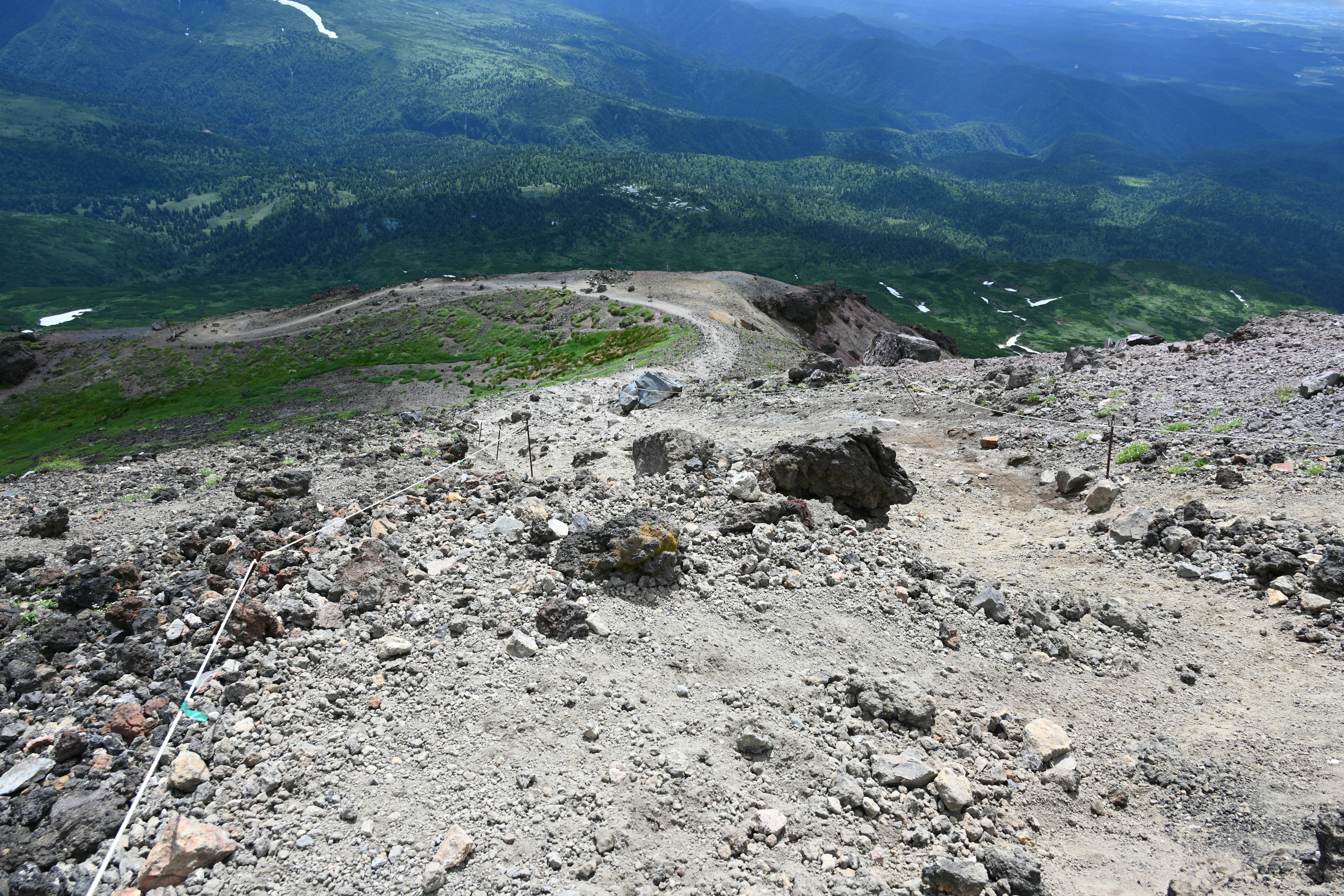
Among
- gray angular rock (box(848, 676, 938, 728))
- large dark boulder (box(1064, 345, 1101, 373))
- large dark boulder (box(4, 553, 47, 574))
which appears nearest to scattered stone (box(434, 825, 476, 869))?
gray angular rock (box(848, 676, 938, 728))

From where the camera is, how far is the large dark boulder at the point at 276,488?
19.2 m

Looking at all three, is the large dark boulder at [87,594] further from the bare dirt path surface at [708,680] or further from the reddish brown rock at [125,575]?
the reddish brown rock at [125,575]

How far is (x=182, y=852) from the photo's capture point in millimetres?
8477

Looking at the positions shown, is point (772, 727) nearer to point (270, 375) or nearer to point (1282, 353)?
point (1282, 353)

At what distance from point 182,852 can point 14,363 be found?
112 metres

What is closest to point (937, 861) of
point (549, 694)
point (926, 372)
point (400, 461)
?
point (549, 694)

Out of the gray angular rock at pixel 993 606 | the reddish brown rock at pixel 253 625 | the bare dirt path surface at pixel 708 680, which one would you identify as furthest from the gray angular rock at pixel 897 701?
the reddish brown rock at pixel 253 625

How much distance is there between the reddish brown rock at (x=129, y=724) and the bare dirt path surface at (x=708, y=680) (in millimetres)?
53

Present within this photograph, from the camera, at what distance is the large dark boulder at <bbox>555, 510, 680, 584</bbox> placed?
46.5 feet

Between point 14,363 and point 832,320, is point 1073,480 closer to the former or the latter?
point 832,320

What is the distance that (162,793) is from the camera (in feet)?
30.7

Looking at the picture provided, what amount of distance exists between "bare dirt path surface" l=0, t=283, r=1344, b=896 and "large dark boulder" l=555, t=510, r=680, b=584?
97 millimetres

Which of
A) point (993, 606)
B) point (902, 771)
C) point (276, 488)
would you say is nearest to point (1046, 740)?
point (902, 771)

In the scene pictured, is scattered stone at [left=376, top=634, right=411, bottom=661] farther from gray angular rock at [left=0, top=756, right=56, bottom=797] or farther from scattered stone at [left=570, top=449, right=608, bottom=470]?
scattered stone at [left=570, top=449, right=608, bottom=470]
